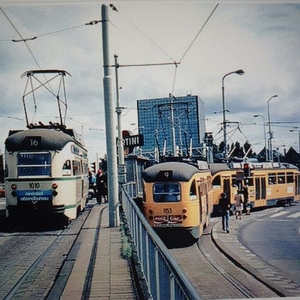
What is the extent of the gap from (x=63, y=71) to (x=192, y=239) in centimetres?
305

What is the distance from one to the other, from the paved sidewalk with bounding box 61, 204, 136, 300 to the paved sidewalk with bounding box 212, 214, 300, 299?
137 centimetres

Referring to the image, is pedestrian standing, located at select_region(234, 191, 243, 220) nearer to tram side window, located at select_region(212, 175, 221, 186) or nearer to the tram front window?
tram side window, located at select_region(212, 175, 221, 186)

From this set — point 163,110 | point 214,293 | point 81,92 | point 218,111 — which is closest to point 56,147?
point 81,92

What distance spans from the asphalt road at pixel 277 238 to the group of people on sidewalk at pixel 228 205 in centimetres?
34

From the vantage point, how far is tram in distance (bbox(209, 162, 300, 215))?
6109 millimetres

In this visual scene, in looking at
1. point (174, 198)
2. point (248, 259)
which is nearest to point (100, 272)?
point (248, 259)

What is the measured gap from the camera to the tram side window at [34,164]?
18.8 ft

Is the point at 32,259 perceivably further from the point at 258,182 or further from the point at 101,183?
the point at 101,183

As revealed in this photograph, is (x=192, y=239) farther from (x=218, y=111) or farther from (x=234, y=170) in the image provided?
(x=218, y=111)

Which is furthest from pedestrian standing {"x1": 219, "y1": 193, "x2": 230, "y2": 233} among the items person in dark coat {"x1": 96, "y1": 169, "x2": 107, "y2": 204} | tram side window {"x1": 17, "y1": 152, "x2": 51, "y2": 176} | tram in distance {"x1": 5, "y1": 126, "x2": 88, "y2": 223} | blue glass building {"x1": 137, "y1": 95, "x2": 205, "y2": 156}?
person in dark coat {"x1": 96, "y1": 169, "x2": 107, "y2": 204}

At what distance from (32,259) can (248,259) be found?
239 centimetres

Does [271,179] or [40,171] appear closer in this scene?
[40,171]

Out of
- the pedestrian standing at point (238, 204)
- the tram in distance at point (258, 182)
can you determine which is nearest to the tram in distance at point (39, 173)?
the tram in distance at point (258, 182)

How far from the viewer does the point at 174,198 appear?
6.31m
